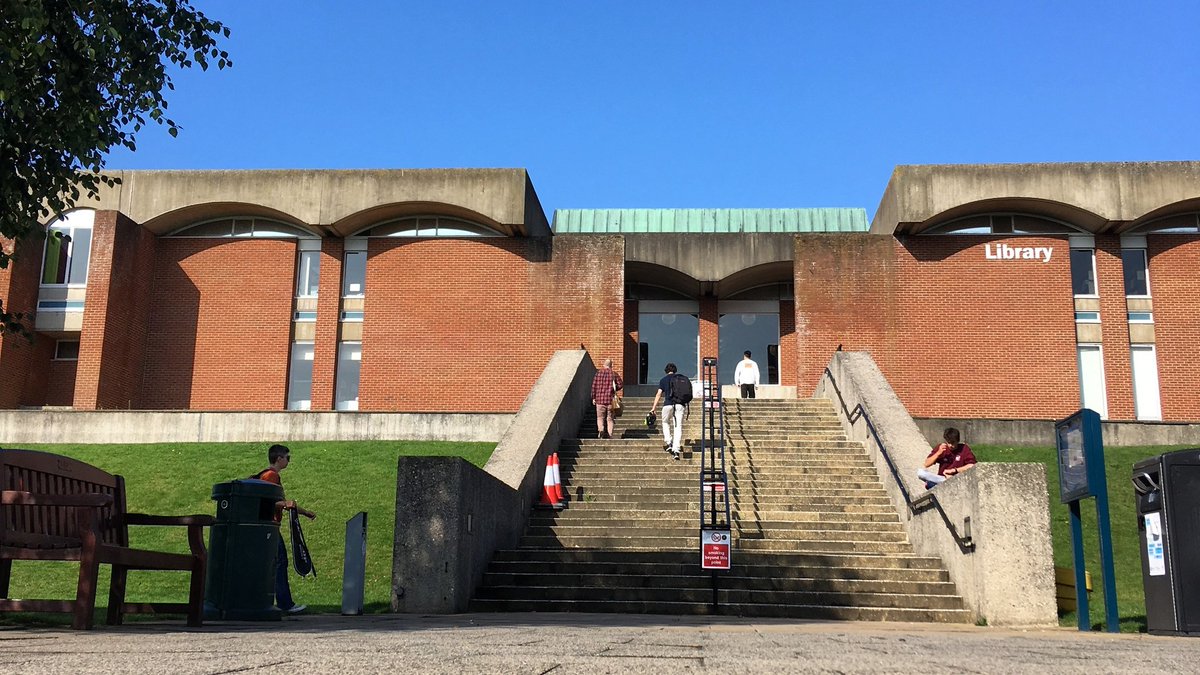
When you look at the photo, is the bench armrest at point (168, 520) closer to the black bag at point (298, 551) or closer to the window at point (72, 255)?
the black bag at point (298, 551)

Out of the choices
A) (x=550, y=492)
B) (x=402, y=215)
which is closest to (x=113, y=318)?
(x=402, y=215)

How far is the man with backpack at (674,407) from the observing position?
1478 centimetres

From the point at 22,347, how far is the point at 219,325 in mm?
4549

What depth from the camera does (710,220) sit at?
42.2m

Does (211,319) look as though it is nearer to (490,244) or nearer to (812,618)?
(490,244)

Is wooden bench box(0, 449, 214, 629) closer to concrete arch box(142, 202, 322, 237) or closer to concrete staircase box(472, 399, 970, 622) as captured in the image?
concrete staircase box(472, 399, 970, 622)

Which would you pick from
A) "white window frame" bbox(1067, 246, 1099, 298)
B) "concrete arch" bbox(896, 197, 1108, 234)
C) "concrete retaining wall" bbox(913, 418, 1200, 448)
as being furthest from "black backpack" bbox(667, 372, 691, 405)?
"white window frame" bbox(1067, 246, 1099, 298)

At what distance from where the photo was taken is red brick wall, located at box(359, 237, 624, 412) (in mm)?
26156

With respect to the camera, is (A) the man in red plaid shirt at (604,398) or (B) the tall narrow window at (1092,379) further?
(B) the tall narrow window at (1092,379)

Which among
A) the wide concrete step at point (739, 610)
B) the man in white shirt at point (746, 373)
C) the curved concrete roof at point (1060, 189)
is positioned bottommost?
the wide concrete step at point (739, 610)

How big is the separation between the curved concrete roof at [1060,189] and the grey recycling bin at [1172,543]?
1747 cm

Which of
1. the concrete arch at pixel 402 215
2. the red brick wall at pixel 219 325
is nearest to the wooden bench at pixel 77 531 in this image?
the concrete arch at pixel 402 215

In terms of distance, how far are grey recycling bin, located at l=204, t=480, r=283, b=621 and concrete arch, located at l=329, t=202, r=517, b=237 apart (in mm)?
18190

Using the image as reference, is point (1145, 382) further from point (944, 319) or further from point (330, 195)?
point (330, 195)
